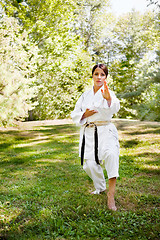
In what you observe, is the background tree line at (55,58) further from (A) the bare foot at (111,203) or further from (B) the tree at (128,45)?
(A) the bare foot at (111,203)

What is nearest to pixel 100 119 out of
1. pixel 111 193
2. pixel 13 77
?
pixel 111 193

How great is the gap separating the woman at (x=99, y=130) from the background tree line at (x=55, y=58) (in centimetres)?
489

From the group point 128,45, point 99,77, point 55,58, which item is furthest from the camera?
point 128,45

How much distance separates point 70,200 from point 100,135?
3.79ft

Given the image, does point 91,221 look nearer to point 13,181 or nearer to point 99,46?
point 13,181

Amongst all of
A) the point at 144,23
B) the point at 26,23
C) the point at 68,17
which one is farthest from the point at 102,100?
the point at 144,23

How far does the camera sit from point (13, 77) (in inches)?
→ 431

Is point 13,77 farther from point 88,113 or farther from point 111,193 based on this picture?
point 111,193

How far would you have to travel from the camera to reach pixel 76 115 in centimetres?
392

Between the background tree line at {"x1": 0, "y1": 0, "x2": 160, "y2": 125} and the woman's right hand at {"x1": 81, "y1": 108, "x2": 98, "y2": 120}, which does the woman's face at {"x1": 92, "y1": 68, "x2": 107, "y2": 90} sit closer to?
the woman's right hand at {"x1": 81, "y1": 108, "x2": 98, "y2": 120}

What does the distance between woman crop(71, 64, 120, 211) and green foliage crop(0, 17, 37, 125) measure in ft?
22.4

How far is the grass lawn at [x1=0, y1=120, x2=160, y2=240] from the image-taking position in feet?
10.2

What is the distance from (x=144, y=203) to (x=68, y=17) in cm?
1681

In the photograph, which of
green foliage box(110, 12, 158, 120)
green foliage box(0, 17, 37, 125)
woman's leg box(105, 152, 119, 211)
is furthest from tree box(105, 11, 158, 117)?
woman's leg box(105, 152, 119, 211)
